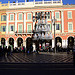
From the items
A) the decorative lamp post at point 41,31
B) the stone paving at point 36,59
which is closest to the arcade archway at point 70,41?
the decorative lamp post at point 41,31

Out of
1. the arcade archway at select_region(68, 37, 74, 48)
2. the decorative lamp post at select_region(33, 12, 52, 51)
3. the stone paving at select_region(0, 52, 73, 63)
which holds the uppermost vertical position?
the decorative lamp post at select_region(33, 12, 52, 51)

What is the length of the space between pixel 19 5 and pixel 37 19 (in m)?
5.86

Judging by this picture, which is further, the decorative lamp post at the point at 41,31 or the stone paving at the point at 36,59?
the decorative lamp post at the point at 41,31

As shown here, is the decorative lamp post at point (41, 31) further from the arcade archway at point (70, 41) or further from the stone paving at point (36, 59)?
the stone paving at point (36, 59)

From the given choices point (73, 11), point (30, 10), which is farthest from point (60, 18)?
point (30, 10)

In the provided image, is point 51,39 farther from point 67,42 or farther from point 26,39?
point 26,39
